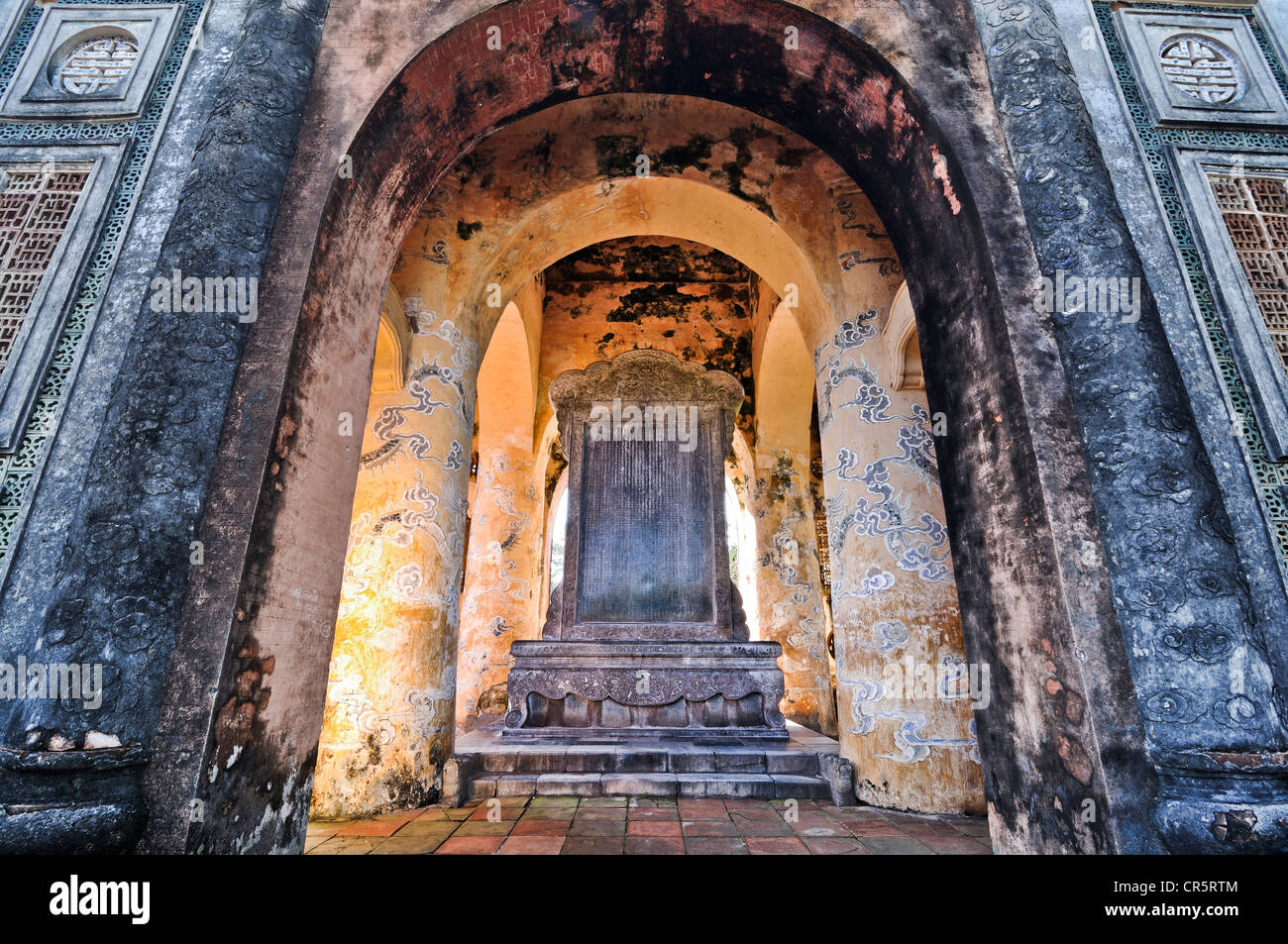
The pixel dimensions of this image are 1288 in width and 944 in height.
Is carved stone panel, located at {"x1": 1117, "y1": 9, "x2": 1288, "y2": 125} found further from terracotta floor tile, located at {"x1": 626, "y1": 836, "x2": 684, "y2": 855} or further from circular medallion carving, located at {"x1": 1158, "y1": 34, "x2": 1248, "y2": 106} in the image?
terracotta floor tile, located at {"x1": 626, "y1": 836, "x2": 684, "y2": 855}

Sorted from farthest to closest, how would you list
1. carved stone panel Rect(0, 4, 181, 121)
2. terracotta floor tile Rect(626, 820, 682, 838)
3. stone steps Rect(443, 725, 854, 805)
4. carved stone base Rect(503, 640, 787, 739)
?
1. carved stone base Rect(503, 640, 787, 739)
2. stone steps Rect(443, 725, 854, 805)
3. terracotta floor tile Rect(626, 820, 682, 838)
4. carved stone panel Rect(0, 4, 181, 121)

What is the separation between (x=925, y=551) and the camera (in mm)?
4117

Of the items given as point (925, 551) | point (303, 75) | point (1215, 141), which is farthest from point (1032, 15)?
point (303, 75)

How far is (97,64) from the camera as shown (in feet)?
10.5

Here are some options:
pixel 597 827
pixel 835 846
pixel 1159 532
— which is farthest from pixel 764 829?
pixel 1159 532

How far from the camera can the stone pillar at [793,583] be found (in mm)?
7164

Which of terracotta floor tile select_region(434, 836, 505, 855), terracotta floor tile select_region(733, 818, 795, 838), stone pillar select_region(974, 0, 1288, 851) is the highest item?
stone pillar select_region(974, 0, 1288, 851)

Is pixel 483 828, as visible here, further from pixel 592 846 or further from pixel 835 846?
pixel 835 846

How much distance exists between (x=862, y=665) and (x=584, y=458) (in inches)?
145

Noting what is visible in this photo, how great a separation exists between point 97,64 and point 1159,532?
5.26 metres

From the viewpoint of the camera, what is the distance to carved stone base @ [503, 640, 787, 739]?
509cm

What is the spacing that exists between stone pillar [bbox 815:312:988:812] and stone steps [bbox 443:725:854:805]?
351 millimetres

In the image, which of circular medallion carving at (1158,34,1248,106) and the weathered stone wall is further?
circular medallion carving at (1158,34,1248,106)

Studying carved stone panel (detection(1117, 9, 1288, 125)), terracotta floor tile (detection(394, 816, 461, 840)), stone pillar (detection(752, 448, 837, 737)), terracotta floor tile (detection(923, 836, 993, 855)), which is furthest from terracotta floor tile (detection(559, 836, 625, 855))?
carved stone panel (detection(1117, 9, 1288, 125))
